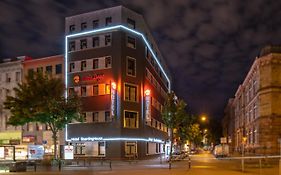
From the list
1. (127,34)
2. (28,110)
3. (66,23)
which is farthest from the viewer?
(66,23)

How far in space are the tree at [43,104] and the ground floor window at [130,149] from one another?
13.9m

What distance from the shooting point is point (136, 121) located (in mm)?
74938

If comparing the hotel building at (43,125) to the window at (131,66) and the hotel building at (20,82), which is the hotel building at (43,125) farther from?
the window at (131,66)

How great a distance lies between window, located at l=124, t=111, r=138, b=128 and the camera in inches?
2884

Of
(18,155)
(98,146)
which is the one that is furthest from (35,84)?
(98,146)

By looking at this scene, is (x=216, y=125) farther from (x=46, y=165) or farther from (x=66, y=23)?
(x=46, y=165)

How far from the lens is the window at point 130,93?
243 feet

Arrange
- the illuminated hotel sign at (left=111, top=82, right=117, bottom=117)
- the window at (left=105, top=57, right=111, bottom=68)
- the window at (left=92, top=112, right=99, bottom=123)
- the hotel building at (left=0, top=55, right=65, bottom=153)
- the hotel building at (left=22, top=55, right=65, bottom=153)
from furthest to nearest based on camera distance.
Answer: the hotel building at (left=0, top=55, right=65, bottom=153)
the hotel building at (left=22, top=55, right=65, bottom=153)
the window at (left=92, top=112, right=99, bottom=123)
the window at (left=105, top=57, right=111, bottom=68)
the illuminated hotel sign at (left=111, top=82, right=117, bottom=117)

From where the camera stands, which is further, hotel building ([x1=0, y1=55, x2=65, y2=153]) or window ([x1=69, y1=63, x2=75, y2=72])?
hotel building ([x1=0, y1=55, x2=65, y2=153])

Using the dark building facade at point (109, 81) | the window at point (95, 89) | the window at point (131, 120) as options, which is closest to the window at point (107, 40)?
the dark building facade at point (109, 81)

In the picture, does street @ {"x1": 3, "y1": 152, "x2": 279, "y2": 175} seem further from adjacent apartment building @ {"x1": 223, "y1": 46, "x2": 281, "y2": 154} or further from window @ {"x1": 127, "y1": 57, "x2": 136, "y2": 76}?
window @ {"x1": 127, "y1": 57, "x2": 136, "y2": 76}

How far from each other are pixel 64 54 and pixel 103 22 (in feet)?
34.3

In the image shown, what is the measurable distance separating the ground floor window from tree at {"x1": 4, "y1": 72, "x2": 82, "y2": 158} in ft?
45.5

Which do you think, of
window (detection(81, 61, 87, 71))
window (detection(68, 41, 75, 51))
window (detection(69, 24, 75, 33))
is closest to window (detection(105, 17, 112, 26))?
window (detection(69, 24, 75, 33))
